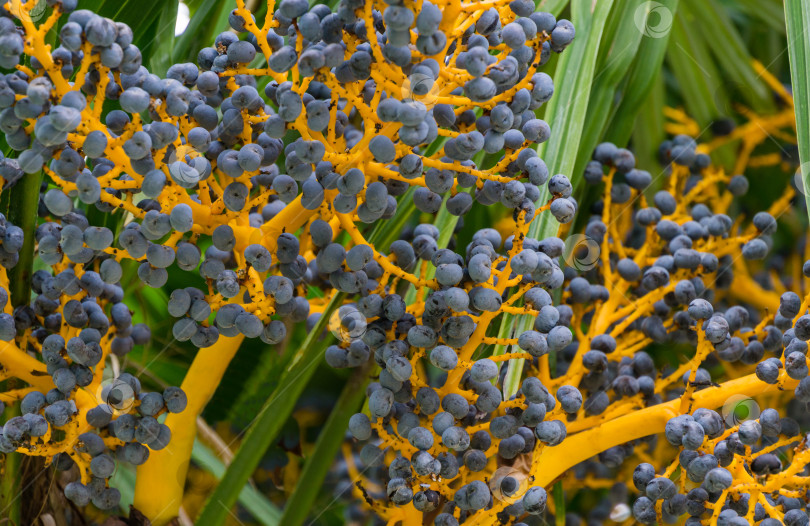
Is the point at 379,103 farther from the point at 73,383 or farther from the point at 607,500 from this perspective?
the point at 607,500

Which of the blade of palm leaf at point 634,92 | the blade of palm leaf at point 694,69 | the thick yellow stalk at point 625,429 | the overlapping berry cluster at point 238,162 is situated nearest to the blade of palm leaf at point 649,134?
the blade of palm leaf at point 694,69

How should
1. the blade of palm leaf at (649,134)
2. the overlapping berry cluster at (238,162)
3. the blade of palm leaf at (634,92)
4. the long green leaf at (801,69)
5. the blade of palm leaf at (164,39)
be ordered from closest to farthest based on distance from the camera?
the overlapping berry cluster at (238,162) → the long green leaf at (801,69) → the blade of palm leaf at (164,39) → the blade of palm leaf at (634,92) → the blade of palm leaf at (649,134)

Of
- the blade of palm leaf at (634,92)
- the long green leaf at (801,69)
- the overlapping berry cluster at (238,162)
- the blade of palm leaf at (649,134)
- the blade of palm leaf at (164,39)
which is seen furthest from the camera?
the blade of palm leaf at (649,134)

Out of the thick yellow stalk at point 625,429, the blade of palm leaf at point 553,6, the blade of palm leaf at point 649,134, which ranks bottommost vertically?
the thick yellow stalk at point 625,429

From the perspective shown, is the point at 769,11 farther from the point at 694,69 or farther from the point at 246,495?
the point at 246,495

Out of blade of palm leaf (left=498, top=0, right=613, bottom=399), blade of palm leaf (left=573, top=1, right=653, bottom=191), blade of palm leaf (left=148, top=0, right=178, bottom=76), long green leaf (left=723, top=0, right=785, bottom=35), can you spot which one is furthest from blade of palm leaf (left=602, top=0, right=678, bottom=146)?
blade of palm leaf (left=148, top=0, right=178, bottom=76)

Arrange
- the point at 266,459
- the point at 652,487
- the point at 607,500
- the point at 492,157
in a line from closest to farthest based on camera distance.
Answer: the point at 652,487
the point at 492,157
the point at 607,500
the point at 266,459

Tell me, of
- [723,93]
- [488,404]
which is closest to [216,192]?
[488,404]

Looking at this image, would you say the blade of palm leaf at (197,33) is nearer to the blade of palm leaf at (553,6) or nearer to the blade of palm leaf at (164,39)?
the blade of palm leaf at (164,39)
